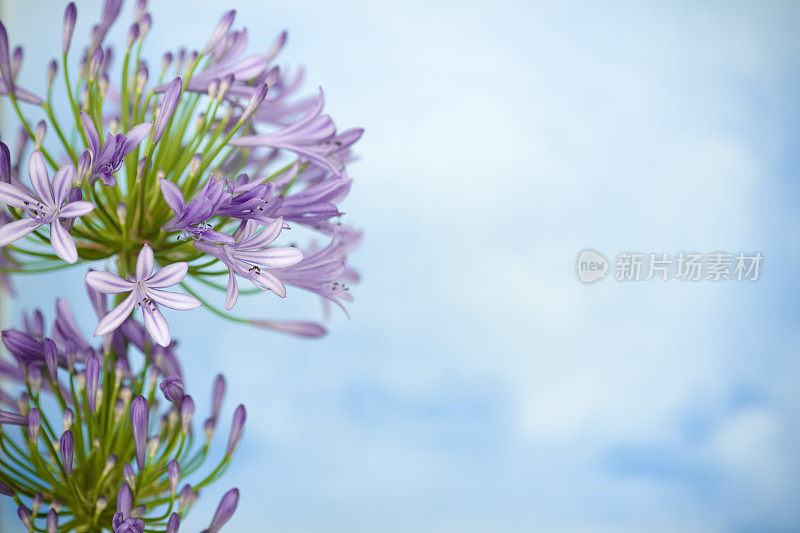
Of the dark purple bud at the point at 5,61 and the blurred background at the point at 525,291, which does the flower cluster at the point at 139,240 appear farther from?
the blurred background at the point at 525,291

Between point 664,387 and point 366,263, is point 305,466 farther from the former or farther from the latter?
point 664,387

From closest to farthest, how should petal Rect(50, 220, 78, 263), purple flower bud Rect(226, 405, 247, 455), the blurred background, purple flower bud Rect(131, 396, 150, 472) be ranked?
petal Rect(50, 220, 78, 263), purple flower bud Rect(131, 396, 150, 472), purple flower bud Rect(226, 405, 247, 455), the blurred background

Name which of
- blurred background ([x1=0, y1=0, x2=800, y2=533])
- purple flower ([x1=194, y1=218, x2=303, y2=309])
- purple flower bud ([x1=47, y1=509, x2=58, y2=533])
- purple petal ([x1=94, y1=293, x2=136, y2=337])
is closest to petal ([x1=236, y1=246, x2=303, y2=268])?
purple flower ([x1=194, y1=218, x2=303, y2=309])

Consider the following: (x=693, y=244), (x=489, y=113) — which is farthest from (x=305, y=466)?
(x=693, y=244)

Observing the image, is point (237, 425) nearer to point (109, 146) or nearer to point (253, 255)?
point (253, 255)

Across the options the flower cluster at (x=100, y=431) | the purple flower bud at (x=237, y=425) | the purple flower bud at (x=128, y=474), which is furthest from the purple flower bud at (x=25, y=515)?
the purple flower bud at (x=237, y=425)

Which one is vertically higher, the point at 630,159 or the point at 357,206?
the point at 630,159

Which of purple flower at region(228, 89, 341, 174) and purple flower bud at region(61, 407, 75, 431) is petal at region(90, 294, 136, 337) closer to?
purple flower bud at region(61, 407, 75, 431)
